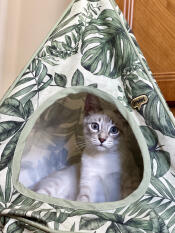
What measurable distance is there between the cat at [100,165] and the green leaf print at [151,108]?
216 mm

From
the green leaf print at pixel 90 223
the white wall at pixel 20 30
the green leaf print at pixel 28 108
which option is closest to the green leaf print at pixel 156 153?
the green leaf print at pixel 90 223

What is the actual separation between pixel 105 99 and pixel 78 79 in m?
0.08

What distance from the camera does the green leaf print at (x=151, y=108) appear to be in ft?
2.61

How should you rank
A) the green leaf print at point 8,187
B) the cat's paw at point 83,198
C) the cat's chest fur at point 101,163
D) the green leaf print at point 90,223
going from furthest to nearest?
the cat's chest fur at point 101,163
the cat's paw at point 83,198
the green leaf print at point 8,187
the green leaf print at point 90,223

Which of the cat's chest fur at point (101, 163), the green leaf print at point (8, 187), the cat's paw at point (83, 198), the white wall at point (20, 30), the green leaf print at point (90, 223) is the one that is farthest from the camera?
the white wall at point (20, 30)

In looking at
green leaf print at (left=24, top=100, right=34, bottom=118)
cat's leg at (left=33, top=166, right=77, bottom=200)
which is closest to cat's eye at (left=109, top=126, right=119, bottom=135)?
cat's leg at (left=33, top=166, right=77, bottom=200)

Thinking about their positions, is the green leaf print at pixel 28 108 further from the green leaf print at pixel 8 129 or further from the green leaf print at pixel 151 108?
the green leaf print at pixel 151 108

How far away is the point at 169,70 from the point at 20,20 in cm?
86

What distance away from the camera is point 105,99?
2.91ft

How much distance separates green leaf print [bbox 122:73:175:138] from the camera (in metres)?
0.80

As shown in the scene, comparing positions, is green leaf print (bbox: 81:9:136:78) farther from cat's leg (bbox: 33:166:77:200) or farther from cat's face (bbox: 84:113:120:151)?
cat's leg (bbox: 33:166:77:200)

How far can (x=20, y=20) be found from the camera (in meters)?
1.72

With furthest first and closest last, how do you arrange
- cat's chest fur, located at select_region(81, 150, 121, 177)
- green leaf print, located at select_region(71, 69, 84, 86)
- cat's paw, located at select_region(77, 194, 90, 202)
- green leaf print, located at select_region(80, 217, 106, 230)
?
1. cat's chest fur, located at select_region(81, 150, 121, 177)
2. cat's paw, located at select_region(77, 194, 90, 202)
3. green leaf print, located at select_region(71, 69, 84, 86)
4. green leaf print, located at select_region(80, 217, 106, 230)

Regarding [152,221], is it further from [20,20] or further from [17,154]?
[20,20]
